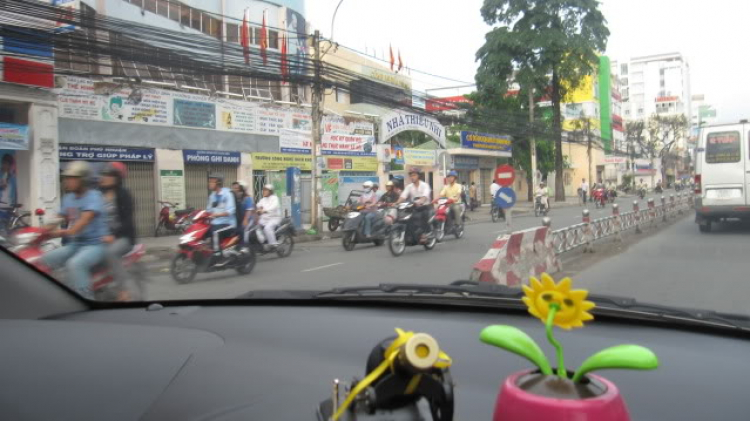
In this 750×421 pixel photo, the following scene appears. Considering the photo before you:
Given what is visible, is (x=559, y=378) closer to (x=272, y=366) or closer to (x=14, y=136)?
(x=272, y=366)

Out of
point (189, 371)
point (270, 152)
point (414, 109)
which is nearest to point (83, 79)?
point (270, 152)

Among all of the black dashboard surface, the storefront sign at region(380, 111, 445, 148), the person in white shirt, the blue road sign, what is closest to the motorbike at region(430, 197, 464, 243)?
the blue road sign

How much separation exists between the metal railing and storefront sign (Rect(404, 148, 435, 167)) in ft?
40.0

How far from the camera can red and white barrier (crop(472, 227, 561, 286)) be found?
677cm

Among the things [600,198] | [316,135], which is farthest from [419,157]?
[316,135]

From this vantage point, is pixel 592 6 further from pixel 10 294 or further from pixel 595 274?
pixel 10 294

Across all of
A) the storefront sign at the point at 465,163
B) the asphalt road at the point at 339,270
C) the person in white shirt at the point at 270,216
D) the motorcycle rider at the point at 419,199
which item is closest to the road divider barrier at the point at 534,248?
the asphalt road at the point at 339,270

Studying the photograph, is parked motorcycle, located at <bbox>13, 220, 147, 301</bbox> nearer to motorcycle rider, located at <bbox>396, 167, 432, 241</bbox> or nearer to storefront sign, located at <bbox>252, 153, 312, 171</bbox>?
motorcycle rider, located at <bbox>396, 167, 432, 241</bbox>

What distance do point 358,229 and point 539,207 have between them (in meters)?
13.3

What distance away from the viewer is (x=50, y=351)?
1.90m

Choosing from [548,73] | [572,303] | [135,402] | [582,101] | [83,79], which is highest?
[582,101]

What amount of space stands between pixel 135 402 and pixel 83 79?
15.6 metres

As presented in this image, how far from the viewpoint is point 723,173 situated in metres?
13.4

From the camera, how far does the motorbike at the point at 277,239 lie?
10.6 metres
